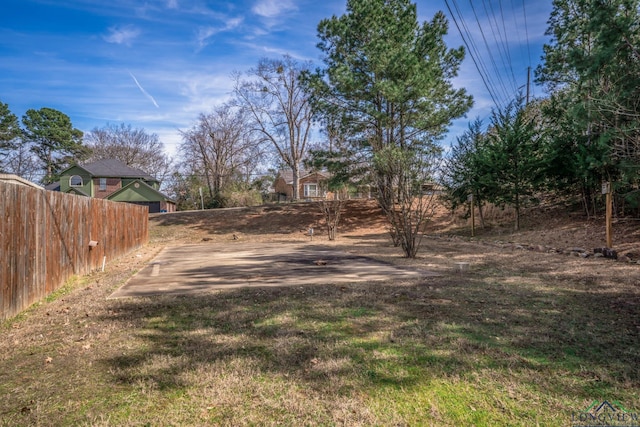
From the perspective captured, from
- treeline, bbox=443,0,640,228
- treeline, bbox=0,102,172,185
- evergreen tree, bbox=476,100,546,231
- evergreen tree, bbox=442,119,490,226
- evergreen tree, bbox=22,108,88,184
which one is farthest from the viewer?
evergreen tree, bbox=22,108,88,184

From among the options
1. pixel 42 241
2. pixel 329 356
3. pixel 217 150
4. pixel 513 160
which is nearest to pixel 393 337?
pixel 329 356

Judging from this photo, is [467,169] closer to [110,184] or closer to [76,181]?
[110,184]

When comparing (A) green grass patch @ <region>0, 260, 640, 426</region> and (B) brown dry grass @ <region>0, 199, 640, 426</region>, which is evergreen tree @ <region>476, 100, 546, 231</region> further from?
(A) green grass patch @ <region>0, 260, 640, 426</region>

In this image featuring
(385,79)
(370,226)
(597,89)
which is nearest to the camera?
(597,89)

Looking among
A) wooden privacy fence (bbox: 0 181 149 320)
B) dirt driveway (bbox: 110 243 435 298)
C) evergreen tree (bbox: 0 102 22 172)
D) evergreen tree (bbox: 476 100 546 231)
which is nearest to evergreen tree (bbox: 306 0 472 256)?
evergreen tree (bbox: 476 100 546 231)

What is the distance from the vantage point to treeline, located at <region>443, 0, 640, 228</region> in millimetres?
8983

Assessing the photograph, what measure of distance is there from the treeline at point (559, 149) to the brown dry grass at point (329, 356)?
642 cm

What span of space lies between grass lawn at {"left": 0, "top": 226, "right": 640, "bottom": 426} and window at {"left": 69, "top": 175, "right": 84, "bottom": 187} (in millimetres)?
30696

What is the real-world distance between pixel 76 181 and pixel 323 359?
3395 centimetres

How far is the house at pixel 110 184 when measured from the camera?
29.1m

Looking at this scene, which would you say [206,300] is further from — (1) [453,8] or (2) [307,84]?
(2) [307,84]

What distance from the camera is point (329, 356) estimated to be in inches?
93.4

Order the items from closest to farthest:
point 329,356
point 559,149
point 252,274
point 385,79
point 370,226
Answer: point 329,356
point 252,274
point 559,149
point 385,79
point 370,226

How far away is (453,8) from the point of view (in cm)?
786
